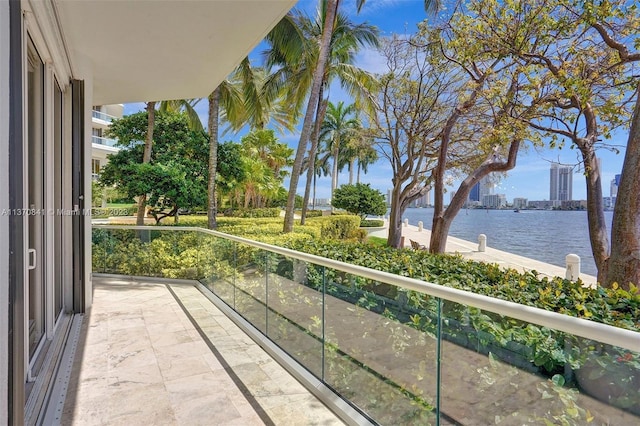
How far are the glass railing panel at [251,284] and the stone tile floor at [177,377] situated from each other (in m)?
0.21

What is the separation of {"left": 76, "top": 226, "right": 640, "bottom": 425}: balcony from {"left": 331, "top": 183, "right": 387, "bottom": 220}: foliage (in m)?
22.4

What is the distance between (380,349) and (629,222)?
3948 mm

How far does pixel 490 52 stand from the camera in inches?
246

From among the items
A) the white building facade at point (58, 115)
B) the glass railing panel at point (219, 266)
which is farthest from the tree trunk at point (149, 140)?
the glass railing panel at point (219, 266)

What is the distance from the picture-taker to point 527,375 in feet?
4.57

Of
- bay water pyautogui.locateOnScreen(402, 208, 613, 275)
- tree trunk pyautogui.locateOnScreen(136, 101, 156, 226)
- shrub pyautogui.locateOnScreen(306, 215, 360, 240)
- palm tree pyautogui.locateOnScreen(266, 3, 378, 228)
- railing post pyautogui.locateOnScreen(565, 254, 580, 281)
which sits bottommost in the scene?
bay water pyautogui.locateOnScreen(402, 208, 613, 275)

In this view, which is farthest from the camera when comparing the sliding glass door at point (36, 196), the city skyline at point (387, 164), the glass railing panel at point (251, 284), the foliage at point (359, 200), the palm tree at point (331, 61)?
the foliage at point (359, 200)

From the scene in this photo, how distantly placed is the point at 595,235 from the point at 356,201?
70.7ft

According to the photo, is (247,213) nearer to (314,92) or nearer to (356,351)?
(314,92)

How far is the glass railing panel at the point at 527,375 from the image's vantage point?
116 cm

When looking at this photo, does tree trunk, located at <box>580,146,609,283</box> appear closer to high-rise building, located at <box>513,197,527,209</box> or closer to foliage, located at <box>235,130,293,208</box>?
foliage, located at <box>235,130,293,208</box>

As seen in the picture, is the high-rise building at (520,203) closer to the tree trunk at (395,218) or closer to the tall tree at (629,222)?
the tree trunk at (395,218)

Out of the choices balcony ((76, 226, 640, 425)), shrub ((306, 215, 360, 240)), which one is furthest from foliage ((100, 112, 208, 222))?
shrub ((306, 215, 360, 240))

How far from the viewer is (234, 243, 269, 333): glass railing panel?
3.67 meters
